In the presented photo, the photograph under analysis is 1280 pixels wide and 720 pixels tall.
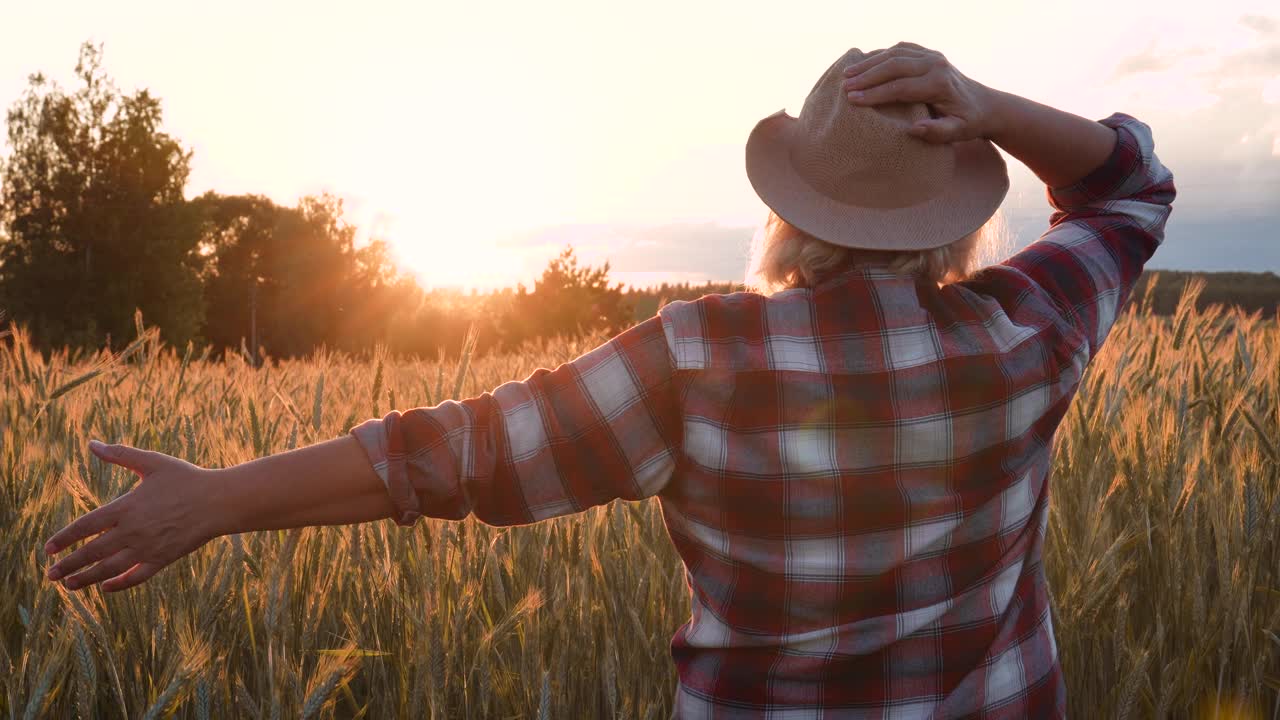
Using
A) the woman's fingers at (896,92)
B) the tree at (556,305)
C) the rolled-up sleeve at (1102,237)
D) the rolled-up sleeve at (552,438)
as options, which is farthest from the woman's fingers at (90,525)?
the tree at (556,305)

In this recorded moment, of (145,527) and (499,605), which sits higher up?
(145,527)

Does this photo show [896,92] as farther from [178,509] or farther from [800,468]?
[178,509]

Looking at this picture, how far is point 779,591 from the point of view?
1.30 meters

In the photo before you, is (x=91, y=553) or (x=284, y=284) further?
(x=284, y=284)

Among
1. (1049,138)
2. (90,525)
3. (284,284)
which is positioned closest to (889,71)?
(1049,138)

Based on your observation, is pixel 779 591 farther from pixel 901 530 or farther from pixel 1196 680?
pixel 1196 680

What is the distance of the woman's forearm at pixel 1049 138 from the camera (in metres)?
1.65

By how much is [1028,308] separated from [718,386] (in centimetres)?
58

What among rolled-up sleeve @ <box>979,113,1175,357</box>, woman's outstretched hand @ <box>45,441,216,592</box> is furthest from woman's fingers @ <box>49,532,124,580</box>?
rolled-up sleeve @ <box>979,113,1175,357</box>

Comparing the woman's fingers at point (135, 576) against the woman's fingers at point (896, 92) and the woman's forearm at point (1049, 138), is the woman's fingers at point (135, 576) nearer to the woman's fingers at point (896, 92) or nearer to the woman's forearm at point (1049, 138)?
the woman's fingers at point (896, 92)

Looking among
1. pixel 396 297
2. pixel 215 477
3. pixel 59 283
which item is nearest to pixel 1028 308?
pixel 215 477

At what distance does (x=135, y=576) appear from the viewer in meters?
1.19

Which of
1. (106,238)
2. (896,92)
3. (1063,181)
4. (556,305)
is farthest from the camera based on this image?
(106,238)

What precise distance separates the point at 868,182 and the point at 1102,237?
598mm
